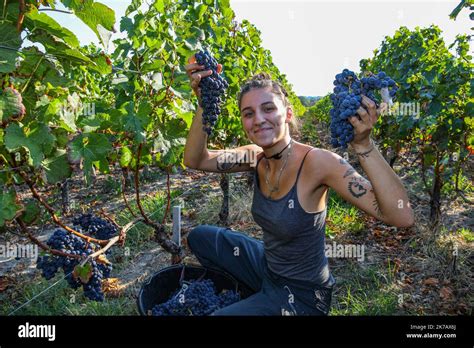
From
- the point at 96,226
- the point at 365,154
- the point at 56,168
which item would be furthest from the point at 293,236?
the point at 96,226

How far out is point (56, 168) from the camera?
199 centimetres

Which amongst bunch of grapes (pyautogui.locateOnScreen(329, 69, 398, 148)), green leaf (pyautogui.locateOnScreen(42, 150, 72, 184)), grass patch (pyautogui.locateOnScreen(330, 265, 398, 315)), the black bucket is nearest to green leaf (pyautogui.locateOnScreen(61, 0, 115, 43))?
green leaf (pyautogui.locateOnScreen(42, 150, 72, 184))

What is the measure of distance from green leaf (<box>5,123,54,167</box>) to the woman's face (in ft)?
3.31

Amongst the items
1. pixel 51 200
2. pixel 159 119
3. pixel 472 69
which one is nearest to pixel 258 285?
pixel 159 119

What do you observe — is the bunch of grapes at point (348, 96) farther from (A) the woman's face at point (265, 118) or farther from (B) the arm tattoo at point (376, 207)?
(A) the woman's face at point (265, 118)

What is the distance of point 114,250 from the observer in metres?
4.17

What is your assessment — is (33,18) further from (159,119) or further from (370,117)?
(370,117)

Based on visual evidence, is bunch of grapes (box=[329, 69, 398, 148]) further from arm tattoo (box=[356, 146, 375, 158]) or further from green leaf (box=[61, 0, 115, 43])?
green leaf (box=[61, 0, 115, 43])

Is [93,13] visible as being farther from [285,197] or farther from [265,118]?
[285,197]

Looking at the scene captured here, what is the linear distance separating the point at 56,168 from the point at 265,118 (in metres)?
1.11

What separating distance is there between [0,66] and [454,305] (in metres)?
3.23

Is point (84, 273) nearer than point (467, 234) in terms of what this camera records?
Yes

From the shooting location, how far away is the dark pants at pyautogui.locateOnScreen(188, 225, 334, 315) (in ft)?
7.00
